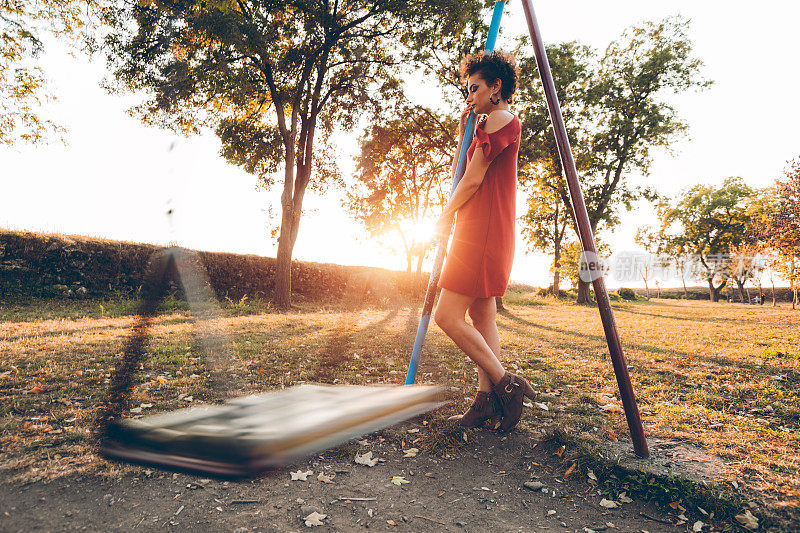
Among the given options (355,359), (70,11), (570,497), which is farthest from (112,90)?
(570,497)

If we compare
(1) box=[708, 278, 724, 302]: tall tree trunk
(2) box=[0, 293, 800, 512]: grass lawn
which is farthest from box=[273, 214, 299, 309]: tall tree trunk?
(1) box=[708, 278, 724, 302]: tall tree trunk

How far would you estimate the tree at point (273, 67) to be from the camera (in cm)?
1045

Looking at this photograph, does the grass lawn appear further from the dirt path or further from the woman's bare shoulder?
the woman's bare shoulder

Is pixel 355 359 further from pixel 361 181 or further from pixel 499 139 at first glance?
pixel 361 181

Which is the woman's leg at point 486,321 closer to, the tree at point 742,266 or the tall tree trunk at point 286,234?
the tall tree trunk at point 286,234

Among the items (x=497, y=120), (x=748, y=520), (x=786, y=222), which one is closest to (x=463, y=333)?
(x=497, y=120)

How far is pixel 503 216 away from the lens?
9.55 feet

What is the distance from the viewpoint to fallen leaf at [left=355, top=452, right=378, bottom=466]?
277 cm

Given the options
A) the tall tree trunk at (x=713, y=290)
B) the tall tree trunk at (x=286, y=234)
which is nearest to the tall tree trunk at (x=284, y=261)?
the tall tree trunk at (x=286, y=234)

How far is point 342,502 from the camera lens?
229 centimetres

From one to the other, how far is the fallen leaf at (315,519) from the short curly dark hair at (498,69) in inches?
121

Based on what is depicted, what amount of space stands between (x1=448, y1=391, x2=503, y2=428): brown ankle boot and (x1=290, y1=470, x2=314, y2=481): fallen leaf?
1226mm

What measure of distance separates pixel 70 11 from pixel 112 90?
2964 millimetres

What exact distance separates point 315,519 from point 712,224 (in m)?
58.2
